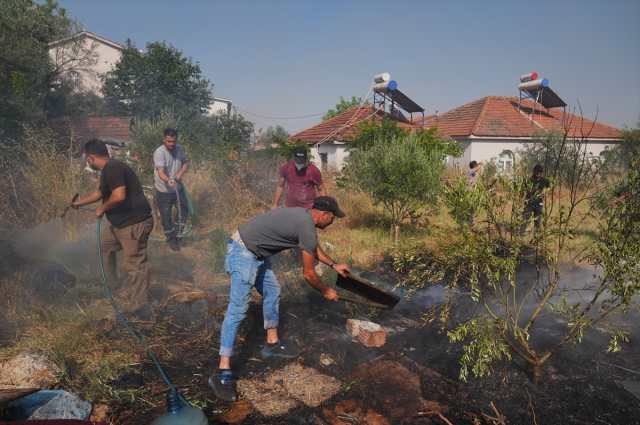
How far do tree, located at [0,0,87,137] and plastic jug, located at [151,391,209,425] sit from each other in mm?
10918

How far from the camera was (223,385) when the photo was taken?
10.4ft

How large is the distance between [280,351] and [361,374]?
0.81m

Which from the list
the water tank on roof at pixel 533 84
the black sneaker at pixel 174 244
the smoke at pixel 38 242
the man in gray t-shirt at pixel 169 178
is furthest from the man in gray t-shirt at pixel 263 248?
the water tank on roof at pixel 533 84

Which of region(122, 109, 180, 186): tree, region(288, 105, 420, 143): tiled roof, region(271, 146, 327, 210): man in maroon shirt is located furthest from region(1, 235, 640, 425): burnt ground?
region(288, 105, 420, 143): tiled roof

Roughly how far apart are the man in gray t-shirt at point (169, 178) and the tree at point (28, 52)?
640 cm

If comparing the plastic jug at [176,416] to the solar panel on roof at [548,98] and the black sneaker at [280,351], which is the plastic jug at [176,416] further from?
the solar panel on roof at [548,98]

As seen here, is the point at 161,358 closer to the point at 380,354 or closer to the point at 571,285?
the point at 380,354

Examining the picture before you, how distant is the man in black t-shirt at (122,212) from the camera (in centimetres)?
435

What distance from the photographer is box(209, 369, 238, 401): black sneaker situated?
310cm

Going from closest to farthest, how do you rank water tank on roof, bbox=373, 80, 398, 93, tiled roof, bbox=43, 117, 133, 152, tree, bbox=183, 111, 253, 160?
tiled roof, bbox=43, 117, 133, 152, water tank on roof, bbox=373, 80, 398, 93, tree, bbox=183, 111, 253, 160

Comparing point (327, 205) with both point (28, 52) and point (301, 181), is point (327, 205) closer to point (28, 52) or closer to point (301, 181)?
point (301, 181)

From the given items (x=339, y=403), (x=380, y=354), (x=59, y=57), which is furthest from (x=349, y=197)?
(x=59, y=57)

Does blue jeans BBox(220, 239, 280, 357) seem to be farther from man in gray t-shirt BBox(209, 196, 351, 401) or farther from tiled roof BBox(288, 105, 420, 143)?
tiled roof BBox(288, 105, 420, 143)

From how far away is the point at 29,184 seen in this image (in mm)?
7172
